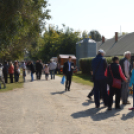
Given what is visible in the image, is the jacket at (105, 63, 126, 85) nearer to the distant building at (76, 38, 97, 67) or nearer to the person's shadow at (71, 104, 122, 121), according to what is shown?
the person's shadow at (71, 104, 122, 121)

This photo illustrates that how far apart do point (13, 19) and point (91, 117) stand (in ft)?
33.3

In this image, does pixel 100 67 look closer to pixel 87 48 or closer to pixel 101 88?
pixel 101 88

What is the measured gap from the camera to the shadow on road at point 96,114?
20.5ft

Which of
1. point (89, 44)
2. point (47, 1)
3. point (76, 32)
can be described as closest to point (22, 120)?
point (47, 1)

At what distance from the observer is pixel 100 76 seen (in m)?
7.24

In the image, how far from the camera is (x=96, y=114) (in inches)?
260

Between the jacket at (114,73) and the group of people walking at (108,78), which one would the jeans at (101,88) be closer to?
the group of people walking at (108,78)

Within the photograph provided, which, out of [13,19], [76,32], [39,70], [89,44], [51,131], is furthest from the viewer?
[76,32]

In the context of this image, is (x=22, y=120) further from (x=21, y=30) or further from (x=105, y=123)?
(x=21, y=30)

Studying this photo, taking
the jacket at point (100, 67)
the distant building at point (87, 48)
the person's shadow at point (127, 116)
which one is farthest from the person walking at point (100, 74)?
the distant building at point (87, 48)

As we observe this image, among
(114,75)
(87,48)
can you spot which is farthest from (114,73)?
(87,48)

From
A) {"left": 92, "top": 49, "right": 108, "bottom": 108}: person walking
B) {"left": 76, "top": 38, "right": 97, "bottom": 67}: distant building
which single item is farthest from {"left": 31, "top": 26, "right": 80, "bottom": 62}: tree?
{"left": 92, "top": 49, "right": 108, "bottom": 108}: person walking

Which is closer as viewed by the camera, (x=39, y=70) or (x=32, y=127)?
(x=32, y=127)

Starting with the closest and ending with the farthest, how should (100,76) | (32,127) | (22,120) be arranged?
(32,127)
(22,120)
(100,76)
